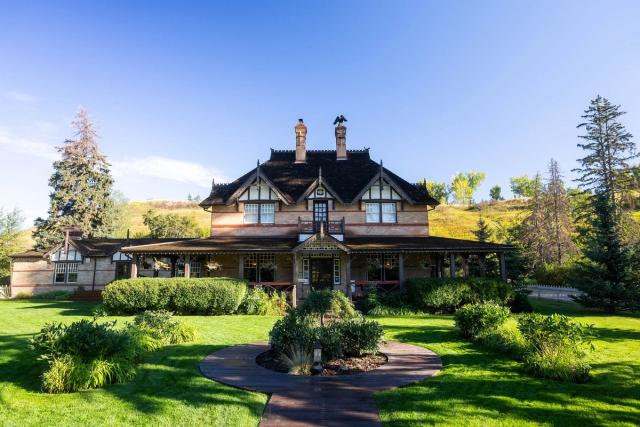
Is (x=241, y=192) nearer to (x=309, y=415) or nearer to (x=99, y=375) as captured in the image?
(x=99, y=375)

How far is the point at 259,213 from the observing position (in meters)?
25.7

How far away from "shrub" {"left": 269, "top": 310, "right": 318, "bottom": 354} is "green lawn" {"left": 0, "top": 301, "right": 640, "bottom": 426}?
2.04 metres

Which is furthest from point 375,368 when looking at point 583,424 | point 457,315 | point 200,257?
point 200,257

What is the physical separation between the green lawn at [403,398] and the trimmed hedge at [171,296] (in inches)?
304

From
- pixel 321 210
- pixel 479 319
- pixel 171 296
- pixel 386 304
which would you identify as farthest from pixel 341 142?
pixel 479 319

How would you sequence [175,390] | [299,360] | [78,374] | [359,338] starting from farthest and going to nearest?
[359,338] → [299,360] → [78,374] → [175,390]

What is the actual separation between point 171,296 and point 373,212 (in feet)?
45.7

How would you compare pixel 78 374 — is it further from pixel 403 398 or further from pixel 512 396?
pixel 512 396

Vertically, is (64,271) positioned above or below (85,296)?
above

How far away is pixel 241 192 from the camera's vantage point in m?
25.2

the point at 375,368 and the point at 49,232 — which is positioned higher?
the point at 49,232

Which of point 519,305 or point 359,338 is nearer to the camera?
point 359,338

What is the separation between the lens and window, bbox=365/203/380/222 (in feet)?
84.1

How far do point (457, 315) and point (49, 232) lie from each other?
146ft
